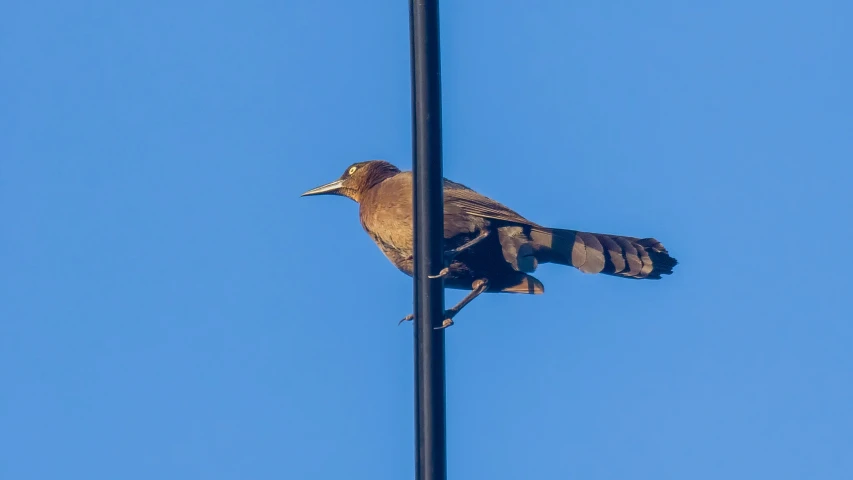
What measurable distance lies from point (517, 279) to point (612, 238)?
0.69 meters

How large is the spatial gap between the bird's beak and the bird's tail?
6.84ft

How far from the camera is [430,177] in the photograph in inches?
158

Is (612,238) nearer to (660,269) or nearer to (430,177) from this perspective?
(660,269)

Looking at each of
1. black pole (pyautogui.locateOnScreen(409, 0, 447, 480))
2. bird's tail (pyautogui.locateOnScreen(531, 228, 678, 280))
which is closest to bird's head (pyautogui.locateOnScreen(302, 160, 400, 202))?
bird's tail (pyautogui.locateOnScreen(531, 228, 678, 280))

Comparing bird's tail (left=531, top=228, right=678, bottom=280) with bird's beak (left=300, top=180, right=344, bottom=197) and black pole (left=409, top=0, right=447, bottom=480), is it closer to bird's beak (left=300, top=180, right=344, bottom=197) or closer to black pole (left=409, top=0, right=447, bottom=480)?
bird's beak (left=300, top=180, right=344, bottom=197)

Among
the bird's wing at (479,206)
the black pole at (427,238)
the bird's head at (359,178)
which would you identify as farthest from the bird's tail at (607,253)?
the black pole at (427,238)

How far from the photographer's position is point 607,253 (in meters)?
7.15

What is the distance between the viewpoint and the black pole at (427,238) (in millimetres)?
3850

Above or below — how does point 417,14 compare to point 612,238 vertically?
below

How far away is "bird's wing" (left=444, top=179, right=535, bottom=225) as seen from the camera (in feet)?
23.4

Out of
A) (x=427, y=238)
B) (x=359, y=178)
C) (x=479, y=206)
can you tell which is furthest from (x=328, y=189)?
(x=427, y=238)

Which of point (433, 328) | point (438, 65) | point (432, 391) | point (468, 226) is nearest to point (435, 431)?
point (432, 391)

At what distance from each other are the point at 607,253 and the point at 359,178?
223 centimetres

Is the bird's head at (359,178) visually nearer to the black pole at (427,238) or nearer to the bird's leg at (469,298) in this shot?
the bird's leg at (469,298)
